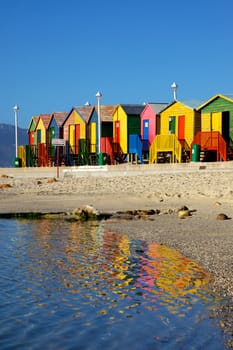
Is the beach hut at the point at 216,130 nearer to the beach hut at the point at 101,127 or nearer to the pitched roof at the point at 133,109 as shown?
the pitched roof at the point at 133,109

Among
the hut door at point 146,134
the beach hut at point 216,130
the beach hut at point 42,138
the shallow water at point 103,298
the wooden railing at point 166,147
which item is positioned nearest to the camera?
the shallow water at point 103,298

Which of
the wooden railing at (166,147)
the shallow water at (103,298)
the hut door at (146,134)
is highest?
the hut door at (146,134)

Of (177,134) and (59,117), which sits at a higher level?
(59,117)

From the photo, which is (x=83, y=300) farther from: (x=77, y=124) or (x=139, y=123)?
(x=77, y=124)

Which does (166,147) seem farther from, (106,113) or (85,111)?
(85,111)

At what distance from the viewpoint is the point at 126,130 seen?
37.7 metres

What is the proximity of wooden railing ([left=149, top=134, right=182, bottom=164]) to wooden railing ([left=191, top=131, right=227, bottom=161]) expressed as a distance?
1713 mm

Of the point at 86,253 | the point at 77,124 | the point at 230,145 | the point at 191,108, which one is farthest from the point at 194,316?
the point at 77,124

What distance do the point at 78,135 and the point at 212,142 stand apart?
15.4 meters

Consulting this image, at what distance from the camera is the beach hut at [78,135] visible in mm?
41000

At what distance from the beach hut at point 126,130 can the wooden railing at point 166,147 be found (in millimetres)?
2482

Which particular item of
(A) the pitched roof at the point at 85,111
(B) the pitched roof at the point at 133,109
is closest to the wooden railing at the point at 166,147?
(B) the pitched roof at the point at 133,109

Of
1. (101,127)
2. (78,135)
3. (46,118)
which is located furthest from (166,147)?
(46,118)

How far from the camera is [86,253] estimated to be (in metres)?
9.34
